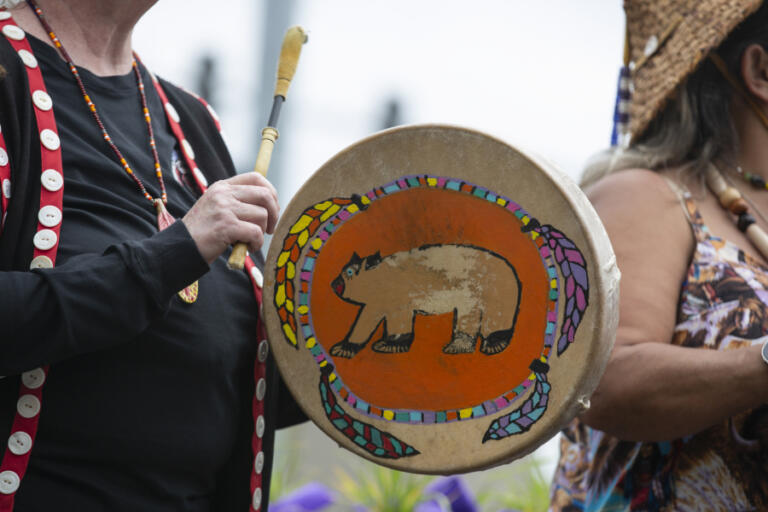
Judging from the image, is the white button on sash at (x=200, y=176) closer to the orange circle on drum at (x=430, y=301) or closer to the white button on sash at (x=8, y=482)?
the orange circle on drum at (x=430, y=301)

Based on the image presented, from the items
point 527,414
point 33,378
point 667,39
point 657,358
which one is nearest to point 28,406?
point 33,378

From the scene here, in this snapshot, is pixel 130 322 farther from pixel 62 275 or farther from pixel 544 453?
pixel 544 453

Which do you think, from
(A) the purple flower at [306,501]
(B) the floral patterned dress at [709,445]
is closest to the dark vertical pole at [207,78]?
(A) the purple flower at [306,501]

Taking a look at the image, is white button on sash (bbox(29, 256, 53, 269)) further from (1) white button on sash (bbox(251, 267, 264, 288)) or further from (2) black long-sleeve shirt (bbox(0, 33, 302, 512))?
(1) white button on sash (bbox(251, 267, 264, 288))

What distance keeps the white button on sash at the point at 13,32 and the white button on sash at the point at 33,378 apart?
0.52 meters

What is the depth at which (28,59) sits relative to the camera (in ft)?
4.59

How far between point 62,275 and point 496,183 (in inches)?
25.3

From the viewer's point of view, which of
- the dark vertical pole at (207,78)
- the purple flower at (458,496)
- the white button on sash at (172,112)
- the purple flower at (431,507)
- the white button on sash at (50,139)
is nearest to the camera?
the white button on sash at (50,139)

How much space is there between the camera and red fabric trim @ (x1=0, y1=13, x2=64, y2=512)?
1.22 metres

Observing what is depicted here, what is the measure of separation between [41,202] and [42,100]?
17cm

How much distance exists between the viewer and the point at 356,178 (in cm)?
149

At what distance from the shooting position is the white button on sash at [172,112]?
1691 millimetres

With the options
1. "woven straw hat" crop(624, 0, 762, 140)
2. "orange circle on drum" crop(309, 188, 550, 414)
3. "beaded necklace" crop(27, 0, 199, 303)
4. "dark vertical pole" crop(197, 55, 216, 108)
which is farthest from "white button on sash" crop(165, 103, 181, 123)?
"dark vertical pole" crop(197, 55, 216, 108)

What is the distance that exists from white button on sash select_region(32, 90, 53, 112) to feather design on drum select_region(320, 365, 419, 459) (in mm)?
590
